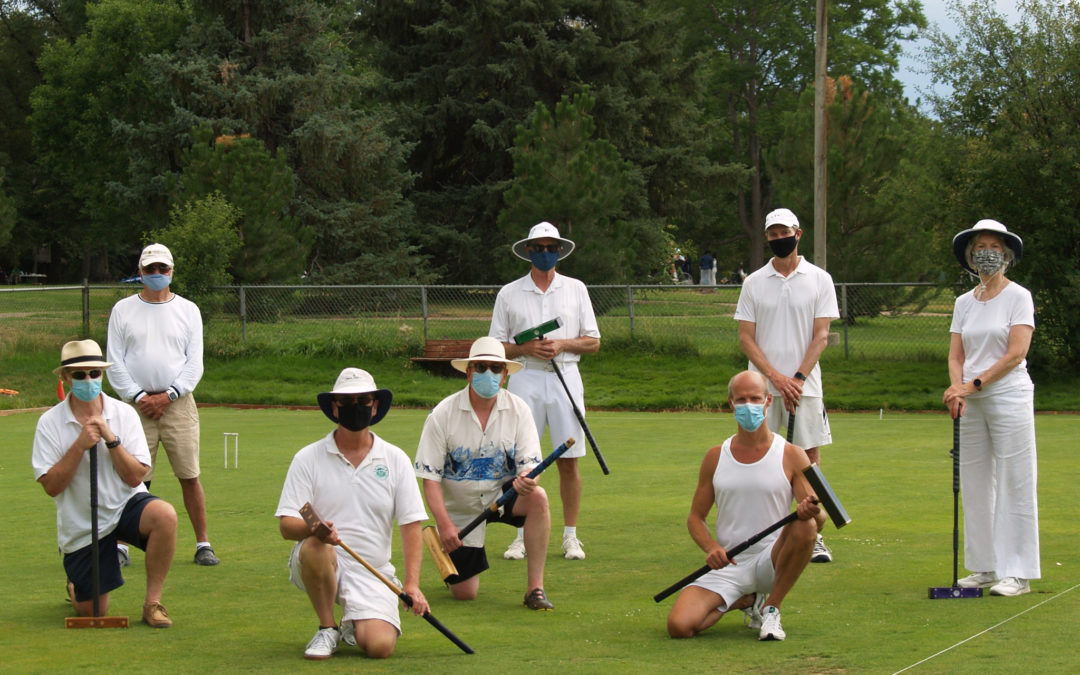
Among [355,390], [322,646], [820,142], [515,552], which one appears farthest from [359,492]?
[820,142]

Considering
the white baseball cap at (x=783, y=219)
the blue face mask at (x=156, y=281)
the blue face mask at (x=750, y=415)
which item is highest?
the white baseball cap at (x=783, y=219)

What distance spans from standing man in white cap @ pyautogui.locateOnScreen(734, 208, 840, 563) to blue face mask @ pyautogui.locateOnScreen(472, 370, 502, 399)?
186cm

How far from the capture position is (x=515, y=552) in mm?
8703

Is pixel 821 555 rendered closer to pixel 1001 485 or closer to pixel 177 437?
pixel 1001 485

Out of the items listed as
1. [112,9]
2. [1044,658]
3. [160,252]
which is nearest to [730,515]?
[1044,658]

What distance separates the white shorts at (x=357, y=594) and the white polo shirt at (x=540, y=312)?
275cm

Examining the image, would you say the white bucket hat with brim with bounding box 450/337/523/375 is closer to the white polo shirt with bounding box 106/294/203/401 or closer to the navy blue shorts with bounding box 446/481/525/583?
the navy blue shorts with bounding box 446/481/525/583

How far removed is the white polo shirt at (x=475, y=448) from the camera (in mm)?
7402

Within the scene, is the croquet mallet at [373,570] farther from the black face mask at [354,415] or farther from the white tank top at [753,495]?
the white tank top at [753,495]

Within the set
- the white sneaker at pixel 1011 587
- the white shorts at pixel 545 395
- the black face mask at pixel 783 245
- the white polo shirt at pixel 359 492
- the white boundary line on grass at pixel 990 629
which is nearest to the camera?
the white boundary line on grass at pixel 990 629

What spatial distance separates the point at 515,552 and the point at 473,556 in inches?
50.9

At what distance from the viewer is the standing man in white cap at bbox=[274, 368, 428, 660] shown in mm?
6176

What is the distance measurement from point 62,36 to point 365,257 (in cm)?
3125

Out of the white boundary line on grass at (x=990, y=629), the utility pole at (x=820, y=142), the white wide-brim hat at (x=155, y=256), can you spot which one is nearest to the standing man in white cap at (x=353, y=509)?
the white boundary line on grass at (x=990, y=629)
